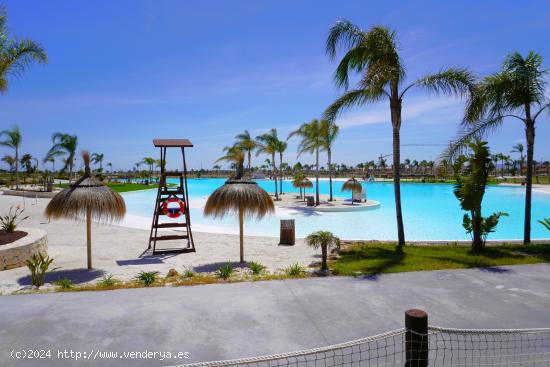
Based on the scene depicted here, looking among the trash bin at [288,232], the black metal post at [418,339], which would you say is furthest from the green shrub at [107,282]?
the black metal post at [418,339]

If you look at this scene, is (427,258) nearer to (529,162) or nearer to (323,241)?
(323,241)

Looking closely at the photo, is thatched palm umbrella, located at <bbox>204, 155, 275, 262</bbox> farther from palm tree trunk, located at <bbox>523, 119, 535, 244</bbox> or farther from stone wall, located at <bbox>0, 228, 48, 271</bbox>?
palm tree trunk, located at <bbox>523, 119, 535, 244</bbox>

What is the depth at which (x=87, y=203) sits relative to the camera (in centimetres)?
841

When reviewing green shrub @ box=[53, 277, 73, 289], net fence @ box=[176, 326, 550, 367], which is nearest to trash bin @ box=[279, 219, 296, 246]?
green shrub @ box=[53, 277, 73, 289]

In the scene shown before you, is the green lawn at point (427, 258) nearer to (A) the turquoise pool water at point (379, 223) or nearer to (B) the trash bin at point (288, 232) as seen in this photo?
(B) the trash bin at point (288, 232)

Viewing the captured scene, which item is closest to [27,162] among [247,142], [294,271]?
[247,142]

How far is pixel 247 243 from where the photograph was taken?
1211 cm

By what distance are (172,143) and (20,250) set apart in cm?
502

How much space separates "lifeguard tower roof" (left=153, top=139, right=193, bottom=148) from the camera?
36.7ft

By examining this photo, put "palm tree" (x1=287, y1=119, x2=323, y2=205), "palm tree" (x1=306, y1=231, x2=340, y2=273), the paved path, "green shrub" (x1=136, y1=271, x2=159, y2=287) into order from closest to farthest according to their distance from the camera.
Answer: the paved path, "green shrub" (x1=136, y1=271, x2=159, y2=287), "palm tree" (x1=306, y1=231, x2=340, y2=273), "palm tree" (x1=287, y1=119, x2=323, y2=205)

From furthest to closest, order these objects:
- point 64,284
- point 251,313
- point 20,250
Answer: point 20,250 → point 64,284 → point 251,313

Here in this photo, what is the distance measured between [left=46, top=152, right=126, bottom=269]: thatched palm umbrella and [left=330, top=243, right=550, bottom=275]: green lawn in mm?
5807

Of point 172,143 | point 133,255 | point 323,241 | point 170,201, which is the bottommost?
point 133,255

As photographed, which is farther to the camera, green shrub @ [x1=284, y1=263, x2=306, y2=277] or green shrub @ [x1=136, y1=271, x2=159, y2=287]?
green shrub @ [x1=284, y1=263, x2=306, y2=277]
